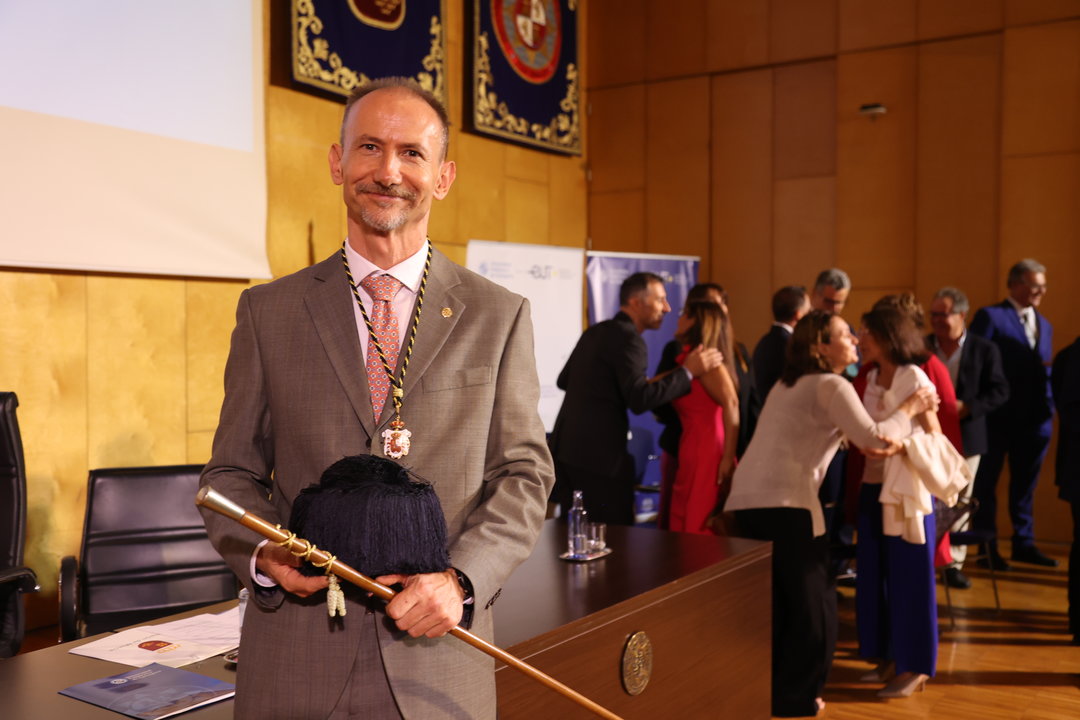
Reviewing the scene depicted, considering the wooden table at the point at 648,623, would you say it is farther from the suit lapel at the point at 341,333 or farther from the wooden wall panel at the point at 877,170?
the wooden wall panel at the point at 877,170

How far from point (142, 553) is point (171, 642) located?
1.07 metres

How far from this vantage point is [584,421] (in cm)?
443

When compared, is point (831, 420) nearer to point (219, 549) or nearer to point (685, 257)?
point (219, 549)

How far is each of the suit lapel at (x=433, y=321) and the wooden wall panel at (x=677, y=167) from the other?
6511 mm

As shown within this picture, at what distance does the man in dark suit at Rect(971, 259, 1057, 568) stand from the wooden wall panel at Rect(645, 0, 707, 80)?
3125 millimetres

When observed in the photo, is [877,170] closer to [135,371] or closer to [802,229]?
[802,229]

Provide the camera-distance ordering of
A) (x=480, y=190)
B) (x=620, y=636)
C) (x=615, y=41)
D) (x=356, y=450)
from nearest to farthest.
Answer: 1. (x=356, y=450)
2. (x=620, y=636)
3. (x=480, y=190)
4. (x=615, y=41)

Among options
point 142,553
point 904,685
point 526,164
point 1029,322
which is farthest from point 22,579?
point 1029,322

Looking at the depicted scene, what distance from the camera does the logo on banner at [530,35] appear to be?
6836mm

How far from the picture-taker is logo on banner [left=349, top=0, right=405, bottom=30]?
18.2 feet

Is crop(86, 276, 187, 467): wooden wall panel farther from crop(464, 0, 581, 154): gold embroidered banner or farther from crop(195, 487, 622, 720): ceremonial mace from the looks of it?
crop(195, 487, 622, 720): ceremonial mace

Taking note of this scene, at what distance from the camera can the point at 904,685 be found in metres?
3.71

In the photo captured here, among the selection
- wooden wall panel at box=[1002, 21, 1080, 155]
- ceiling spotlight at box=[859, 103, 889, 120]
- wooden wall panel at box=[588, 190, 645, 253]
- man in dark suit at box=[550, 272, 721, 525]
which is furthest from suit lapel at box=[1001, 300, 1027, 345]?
wooden wall panel at box=[588, 190, 645, 253]

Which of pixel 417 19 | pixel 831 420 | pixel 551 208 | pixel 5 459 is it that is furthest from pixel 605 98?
pixel 5 459
